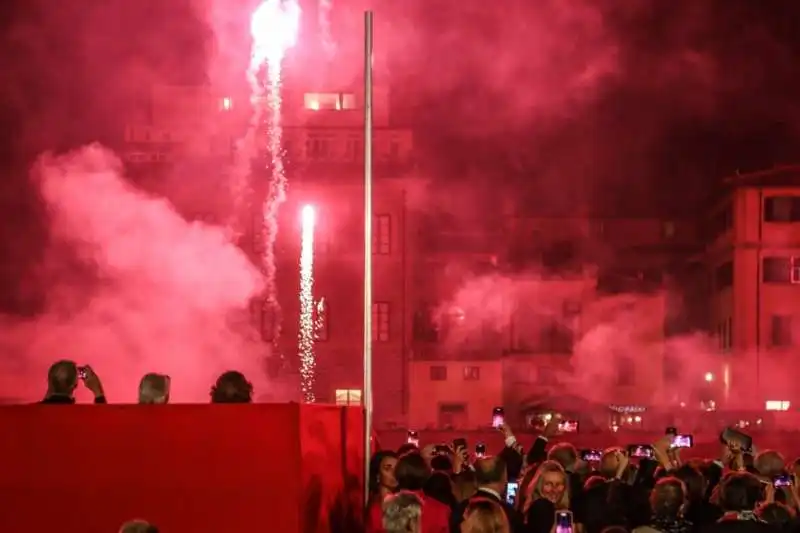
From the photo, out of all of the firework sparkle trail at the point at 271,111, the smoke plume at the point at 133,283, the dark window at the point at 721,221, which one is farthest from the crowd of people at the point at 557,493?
the dark window at the point at 721,221

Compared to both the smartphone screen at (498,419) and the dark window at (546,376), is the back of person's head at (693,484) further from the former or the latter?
the dark window at (546,376)

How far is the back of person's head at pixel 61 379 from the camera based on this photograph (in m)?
7.01

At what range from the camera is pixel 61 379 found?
7023mm

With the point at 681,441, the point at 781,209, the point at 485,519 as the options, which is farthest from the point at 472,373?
the point at 485,519

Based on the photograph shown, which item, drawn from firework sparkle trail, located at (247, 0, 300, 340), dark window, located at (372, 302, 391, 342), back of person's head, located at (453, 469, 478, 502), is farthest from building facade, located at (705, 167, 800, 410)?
back of person's head, located at (453, 469, 478, 502)

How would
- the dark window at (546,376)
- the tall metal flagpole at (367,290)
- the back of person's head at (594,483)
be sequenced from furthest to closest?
the dark window at (546,376) < the tall metal flagpole at (367,290) < the back of person's head at (594,483)

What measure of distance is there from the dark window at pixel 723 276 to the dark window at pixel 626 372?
3.82 m

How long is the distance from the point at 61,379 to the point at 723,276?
3426cm

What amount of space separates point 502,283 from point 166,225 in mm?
9545

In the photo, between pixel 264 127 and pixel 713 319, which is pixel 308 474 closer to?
pixel 264 127

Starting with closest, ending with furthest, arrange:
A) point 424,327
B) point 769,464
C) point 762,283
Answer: point 769,464, point 424,327, point 762,283

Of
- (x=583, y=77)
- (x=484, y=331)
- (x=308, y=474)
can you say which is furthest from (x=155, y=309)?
(x=308, y=474)

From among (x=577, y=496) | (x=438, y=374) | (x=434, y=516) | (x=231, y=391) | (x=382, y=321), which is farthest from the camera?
(x=382, y=321)

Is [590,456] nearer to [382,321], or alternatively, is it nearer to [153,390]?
[153,390]
